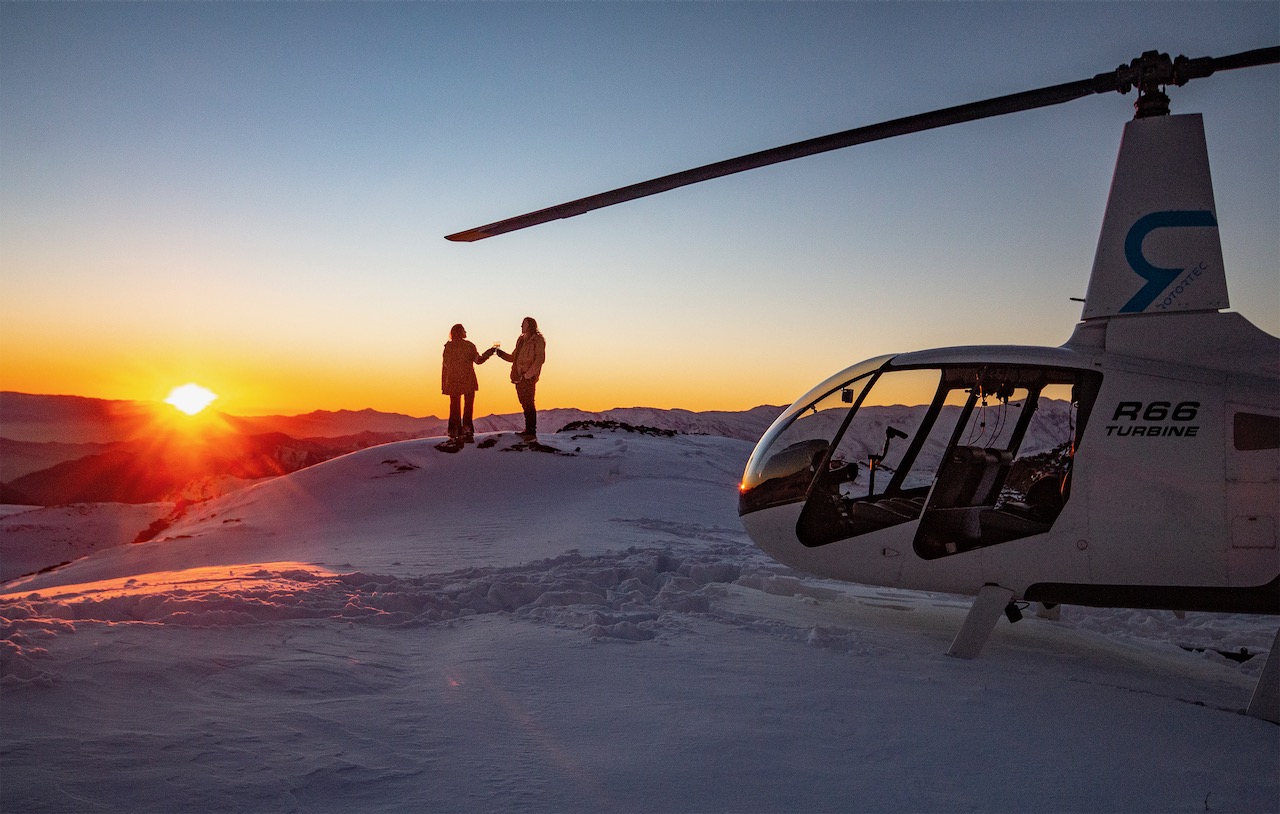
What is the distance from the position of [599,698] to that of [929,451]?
329cm

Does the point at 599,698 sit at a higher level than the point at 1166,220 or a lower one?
lower

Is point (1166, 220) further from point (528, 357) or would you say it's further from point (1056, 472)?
point (528, 357)

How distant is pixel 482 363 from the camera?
1519 centimetres

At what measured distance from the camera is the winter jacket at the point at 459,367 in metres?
14.9

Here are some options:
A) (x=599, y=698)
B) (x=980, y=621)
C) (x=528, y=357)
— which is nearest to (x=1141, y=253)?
(x=980, y=621)

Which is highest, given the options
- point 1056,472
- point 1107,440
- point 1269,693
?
point 1107,440

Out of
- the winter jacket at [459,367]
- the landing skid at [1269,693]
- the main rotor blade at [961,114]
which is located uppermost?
the main rotor blade at [961,114]

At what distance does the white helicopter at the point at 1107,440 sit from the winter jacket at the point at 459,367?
32.1ft

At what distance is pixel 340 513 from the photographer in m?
13.2

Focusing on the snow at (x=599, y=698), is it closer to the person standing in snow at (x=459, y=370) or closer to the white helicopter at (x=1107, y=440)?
the white helicopter at (x=1107, y=440)

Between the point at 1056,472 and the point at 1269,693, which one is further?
the point at 1056,472

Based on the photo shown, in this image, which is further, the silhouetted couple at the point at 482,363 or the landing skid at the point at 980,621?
the silhouetted couple at the point at 482,363

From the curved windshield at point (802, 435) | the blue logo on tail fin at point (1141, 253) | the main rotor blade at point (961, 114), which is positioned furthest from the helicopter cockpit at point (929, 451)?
the main rotor blade at point (961, 114)

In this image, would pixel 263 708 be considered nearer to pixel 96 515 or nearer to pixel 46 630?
pixel 46 630
